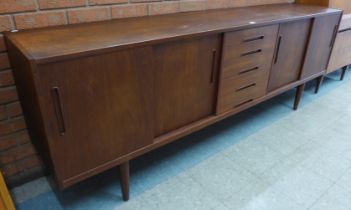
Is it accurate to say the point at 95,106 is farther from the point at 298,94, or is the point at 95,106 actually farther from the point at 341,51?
the point at 341,51

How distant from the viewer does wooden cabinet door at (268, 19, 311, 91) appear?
1730 mm

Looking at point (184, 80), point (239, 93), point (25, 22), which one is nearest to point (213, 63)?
point (184, 80)

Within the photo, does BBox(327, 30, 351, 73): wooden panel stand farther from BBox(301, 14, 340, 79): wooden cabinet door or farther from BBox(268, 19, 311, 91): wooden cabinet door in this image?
BBox(268, 19, 311, 91): wooden cabinet door

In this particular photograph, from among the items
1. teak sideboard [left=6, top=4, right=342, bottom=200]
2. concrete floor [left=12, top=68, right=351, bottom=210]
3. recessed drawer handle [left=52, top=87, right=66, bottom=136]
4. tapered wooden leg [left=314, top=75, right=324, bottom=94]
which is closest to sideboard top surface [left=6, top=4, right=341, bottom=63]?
teak sideboard [left=6, top=4, right=342, bottom=200]

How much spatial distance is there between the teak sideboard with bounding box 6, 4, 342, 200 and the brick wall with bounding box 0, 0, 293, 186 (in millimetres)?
65

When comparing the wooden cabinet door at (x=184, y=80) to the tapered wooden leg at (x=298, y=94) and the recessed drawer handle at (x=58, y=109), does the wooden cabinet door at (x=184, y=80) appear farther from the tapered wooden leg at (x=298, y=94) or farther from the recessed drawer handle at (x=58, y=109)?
the tapered wooden leg at (x=298, y=94)

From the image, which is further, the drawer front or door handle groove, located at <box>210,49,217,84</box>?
the drawer front

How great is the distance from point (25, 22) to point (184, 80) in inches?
29.6

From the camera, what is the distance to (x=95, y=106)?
101 cm

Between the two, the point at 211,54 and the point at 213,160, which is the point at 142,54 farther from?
the point at 213,160

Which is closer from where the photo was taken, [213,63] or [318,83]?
[213,63]

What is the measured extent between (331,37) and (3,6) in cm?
224

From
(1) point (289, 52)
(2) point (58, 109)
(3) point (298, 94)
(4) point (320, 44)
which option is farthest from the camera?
(3) point (298, 94)

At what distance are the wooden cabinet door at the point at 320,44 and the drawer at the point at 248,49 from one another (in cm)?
49
